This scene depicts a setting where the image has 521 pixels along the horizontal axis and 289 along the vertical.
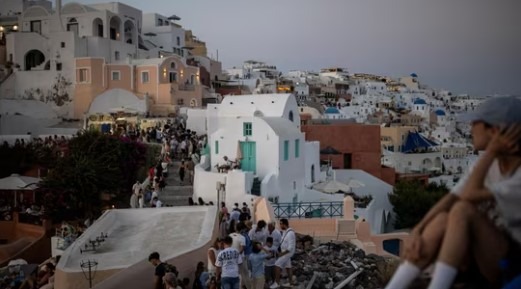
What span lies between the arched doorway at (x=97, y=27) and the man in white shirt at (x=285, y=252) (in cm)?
3480

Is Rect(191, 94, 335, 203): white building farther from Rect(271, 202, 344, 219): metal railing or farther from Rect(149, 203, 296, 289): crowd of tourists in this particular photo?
Rect(149, 203, 296, 289): crowd of tourists

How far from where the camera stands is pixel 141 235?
12.3 metres

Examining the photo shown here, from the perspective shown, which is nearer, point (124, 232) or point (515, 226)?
point (515, 226)

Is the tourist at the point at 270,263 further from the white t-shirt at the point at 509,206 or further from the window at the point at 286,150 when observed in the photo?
the window at the point at 286,150

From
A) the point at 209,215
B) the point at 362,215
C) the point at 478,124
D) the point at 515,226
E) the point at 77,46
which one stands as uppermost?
the point at 77,46

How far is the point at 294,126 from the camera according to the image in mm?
21844

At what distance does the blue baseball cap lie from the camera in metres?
2.23

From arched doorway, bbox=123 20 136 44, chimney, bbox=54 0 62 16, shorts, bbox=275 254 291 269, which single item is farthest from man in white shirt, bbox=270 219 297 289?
arched doorway, bbox=123 20 136 44

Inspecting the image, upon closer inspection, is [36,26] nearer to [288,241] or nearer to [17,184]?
[17,184]

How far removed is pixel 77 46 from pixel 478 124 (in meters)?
39.2

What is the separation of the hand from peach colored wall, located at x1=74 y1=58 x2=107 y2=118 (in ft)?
121

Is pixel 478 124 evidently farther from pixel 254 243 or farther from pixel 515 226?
pixel 254 243

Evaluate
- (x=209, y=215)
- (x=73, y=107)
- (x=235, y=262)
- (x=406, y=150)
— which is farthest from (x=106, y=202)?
(x=406, y=150)

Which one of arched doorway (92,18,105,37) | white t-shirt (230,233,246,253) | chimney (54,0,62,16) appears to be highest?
chimney (54,0,62,16)
